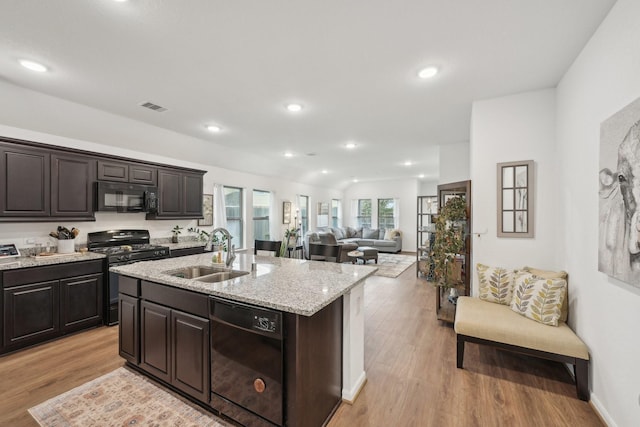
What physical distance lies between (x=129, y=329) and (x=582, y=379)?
3687 mm

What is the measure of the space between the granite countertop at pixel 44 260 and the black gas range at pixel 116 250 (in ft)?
0.58

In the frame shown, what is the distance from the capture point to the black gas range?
3367 mm

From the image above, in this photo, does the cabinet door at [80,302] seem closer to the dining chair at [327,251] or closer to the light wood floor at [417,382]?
the light wood floor at [417,382]

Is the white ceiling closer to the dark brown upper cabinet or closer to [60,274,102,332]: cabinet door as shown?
the dark brown upper cabinet

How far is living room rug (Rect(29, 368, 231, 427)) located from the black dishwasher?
0.26 metres

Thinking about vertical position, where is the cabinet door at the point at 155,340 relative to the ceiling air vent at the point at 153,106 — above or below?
below

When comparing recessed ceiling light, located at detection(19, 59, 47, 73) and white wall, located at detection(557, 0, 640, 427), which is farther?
recessed ceiling light, located at detection(19, 59, 47, 73)

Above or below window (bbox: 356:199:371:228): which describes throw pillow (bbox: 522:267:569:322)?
below

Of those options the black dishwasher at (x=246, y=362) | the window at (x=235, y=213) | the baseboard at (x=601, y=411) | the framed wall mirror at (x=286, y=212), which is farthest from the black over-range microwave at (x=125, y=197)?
the baseboard at (x=601, y=411)

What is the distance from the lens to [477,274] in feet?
10.00

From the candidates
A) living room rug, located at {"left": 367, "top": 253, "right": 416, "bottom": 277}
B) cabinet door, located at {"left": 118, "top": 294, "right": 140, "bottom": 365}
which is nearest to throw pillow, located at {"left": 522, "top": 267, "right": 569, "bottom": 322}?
living room rug, located at {"left": 367, "top": 253, "right": 416, "bottom": 277}

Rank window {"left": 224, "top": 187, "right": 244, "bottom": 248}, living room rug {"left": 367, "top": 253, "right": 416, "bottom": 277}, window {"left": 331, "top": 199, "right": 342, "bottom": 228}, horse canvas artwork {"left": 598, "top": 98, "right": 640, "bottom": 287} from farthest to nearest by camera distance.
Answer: window {"left": 331, "top": 199, "right": 342, "bottom": 228}
living room rug {"left": 367, "top": 253, "right": 416, "bottom": 277}
window {"left": 224, "top": 187, "right": 244, "bottom": 248}
horse canvas artwork {"left": 598, "top": 98, "right": 640, "bottom": 287}

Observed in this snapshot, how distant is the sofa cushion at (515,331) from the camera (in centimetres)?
211

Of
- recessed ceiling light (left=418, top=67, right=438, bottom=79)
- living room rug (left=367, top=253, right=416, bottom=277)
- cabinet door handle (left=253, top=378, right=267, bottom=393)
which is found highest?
recessed ceiling light (left=418, top=67, right=438, bottom=79)
